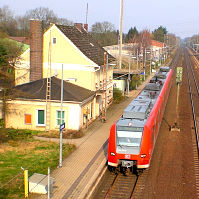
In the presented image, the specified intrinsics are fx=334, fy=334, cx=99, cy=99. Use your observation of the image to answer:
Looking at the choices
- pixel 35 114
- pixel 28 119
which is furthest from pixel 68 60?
pixel 28 119

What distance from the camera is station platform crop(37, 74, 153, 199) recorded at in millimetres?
12709

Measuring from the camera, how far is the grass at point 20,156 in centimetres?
1302

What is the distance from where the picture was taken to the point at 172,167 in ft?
52.7

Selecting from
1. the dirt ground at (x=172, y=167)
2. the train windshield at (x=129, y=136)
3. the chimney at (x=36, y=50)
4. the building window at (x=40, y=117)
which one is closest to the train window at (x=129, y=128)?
the train windshield at (x=129, y=136)

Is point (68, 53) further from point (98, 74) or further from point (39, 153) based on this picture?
point (39, 153)

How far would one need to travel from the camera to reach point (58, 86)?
23.1 m

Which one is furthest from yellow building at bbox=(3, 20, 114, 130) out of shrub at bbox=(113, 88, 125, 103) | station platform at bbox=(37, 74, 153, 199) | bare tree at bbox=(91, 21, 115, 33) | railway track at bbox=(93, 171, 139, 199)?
bare tree at bbox=(91, 21, 115, 33)

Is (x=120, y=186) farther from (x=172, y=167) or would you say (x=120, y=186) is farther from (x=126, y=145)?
(x=172, y=167)

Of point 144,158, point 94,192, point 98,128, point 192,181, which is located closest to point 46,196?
Result: point 94,192

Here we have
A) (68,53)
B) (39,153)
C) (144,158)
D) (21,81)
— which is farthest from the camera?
(21,81)

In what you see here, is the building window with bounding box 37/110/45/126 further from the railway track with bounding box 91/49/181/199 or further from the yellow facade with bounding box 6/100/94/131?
the railway track with bounding box 91/49/181/199

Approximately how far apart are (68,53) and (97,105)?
16.3ft

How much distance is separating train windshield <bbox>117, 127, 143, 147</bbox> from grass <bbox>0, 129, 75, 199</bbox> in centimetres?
348

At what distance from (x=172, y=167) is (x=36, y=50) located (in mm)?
13738
